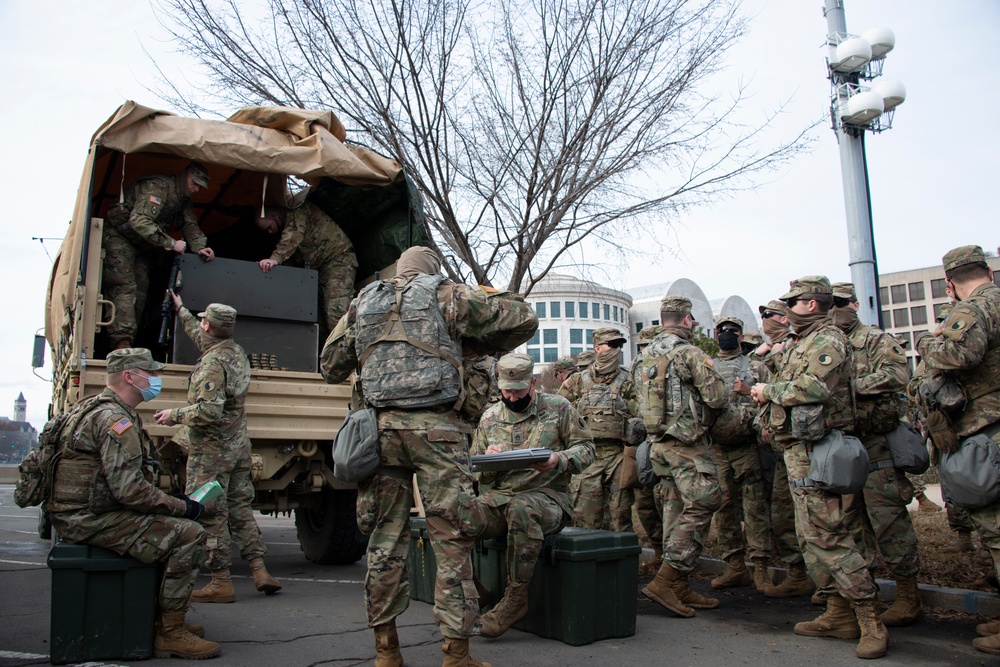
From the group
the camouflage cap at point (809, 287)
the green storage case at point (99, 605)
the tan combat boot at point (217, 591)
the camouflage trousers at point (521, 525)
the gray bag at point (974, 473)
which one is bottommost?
the tan combat boot at point (217, 591)

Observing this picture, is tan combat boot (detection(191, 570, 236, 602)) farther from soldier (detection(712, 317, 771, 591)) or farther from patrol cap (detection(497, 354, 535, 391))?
soldier (detection(712, 317, 771, 591))

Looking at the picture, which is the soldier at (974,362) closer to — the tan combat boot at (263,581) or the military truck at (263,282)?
the military truck at (263,282)

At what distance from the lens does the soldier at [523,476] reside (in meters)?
4.09

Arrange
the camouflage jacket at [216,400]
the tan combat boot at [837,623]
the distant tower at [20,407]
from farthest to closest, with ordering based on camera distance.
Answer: the distant tower at [20,407] < the camouflage jacket at [216,400] < the tan combat boot at [837,623]

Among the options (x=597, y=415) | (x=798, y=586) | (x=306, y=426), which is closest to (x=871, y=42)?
(x=597, y=415)

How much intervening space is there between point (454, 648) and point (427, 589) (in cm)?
169

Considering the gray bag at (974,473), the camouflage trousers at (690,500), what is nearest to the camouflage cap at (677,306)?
the camouflage trousers at (690,500)

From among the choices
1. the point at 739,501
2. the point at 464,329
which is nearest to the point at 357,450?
the point at 464,329

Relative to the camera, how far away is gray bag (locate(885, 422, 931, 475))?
4523 millimetres

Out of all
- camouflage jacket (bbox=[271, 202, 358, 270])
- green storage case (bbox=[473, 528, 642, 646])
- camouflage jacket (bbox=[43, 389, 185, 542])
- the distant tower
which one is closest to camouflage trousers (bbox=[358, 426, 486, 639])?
green storage case (bbox=[473, 528, 642, 646])

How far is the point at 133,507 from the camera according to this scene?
A: 3.66m

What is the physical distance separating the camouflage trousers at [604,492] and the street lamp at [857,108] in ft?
23.2

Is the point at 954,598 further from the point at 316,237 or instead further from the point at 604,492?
the point at 316,237

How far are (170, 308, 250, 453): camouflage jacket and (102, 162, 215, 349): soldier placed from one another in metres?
0.81
